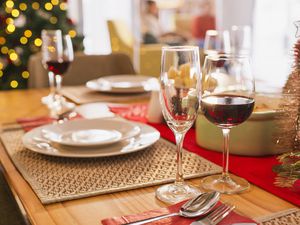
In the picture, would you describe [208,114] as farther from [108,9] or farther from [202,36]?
[202,36]

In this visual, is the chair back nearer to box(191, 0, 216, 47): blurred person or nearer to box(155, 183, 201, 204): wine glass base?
box(191, 0, 216, 47): blurred person

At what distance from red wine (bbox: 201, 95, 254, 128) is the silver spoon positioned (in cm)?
14

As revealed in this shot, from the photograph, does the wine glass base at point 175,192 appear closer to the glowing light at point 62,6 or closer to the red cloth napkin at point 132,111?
the red cloth napkin at point 132,111

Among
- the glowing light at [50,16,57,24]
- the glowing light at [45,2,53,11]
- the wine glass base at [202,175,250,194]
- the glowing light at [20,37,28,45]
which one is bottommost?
the wine glass base at [202,175,250,194]

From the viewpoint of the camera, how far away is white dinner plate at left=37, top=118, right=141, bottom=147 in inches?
40.0

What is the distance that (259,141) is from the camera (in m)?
0.96

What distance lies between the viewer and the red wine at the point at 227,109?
2.59ft

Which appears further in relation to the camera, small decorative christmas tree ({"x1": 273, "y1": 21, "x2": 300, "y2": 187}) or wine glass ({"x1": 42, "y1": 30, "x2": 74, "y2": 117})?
wine glass ({"x1": 42, "y1": 30, "x2": 74, "y2": 117})

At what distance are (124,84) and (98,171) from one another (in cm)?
91

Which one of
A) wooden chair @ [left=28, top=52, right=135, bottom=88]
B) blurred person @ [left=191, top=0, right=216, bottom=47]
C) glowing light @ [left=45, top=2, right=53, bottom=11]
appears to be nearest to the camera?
wooden chair @ [left=28, top=52, right=135, bottom=88]

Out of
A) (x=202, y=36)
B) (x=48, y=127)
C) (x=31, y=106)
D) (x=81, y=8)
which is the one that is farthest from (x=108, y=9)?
(x=48, y=127)

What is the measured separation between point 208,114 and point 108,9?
5.78 m

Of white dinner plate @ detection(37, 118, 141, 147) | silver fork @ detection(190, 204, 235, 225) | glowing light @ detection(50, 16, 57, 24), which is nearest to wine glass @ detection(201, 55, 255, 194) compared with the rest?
silver fork @ detection(190, 204, 235, 225)

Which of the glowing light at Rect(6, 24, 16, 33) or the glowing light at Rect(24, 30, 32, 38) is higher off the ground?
the glowing light at Rect(6, 24, 16, 33)
